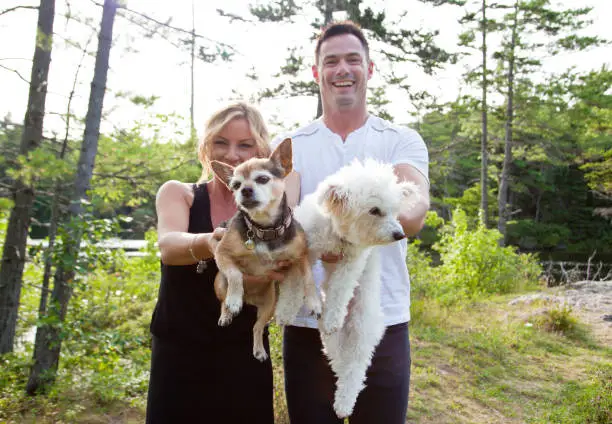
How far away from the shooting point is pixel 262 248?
2.38m

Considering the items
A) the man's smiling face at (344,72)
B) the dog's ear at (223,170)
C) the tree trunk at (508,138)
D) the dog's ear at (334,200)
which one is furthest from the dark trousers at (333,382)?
the tree trunk at (508,138)

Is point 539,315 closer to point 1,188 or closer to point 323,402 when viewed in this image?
point 323,402

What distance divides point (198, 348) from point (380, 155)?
1.66 meters

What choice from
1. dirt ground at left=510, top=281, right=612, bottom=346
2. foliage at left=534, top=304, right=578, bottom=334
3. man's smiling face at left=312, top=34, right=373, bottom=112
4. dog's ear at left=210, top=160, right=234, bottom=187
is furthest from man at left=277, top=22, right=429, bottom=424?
dirt ground at left=510, top=281, right=612, bottom=346

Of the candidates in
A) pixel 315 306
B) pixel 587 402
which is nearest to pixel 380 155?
pixel 315 306

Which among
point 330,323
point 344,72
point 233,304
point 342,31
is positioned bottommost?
point 330,323

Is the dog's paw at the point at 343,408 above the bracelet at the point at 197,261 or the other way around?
the other way around

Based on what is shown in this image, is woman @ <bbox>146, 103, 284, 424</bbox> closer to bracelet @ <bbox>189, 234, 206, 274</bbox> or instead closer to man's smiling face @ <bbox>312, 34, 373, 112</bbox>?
bracelet @ <bbox>189, 234, 206, 274</bbox>

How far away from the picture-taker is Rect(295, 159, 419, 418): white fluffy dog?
2486 mm

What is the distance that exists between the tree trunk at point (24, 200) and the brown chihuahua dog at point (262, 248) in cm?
473

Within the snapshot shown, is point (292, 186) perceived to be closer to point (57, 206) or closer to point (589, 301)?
point (57, 206)

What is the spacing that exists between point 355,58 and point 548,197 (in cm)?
4312

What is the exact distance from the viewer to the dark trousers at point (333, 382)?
101 inches

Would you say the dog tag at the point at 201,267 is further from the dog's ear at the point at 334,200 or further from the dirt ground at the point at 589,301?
the dirt ground at the point at 589,301
